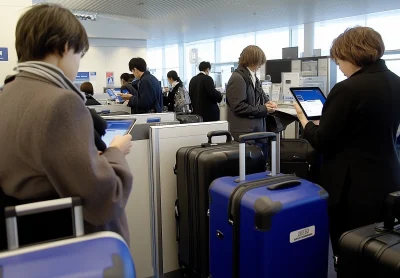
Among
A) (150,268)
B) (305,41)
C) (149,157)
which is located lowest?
(150,268)

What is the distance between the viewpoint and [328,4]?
25.3 ft

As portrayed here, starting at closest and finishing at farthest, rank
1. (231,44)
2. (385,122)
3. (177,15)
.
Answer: (385,122) → (177,15) → (231,44)

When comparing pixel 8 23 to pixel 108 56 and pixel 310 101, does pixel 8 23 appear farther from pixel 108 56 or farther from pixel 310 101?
pixel 108 56

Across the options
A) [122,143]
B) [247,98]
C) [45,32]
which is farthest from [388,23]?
[45,32]

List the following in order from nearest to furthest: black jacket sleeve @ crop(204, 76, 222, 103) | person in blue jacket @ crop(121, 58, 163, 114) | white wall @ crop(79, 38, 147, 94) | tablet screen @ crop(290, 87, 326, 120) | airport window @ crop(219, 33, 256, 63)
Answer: tablet screen @ crop(290, 87, 326, 120) → person in blue jacket @ crop(121, 58, 163, 114) → black jacket sleeve @ crop(204, 76, 222, 103) → white wall @ crop(79, 38, 147, 94) → airport window @ crop(219, 33, 256, 63)

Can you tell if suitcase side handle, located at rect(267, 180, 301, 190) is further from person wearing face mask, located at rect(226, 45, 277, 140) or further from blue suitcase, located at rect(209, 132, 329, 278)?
person wearing face mask, located at rect(226, 45, 277, 140)

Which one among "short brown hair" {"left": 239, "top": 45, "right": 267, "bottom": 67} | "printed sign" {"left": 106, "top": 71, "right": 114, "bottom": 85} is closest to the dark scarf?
"short brown hair" {"left": 239, "top": 45, "right": 267, "bottom": 67}

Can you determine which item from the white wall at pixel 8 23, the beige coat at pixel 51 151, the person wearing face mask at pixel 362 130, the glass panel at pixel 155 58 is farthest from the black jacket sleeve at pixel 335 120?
the glass panel at pixel 155 58

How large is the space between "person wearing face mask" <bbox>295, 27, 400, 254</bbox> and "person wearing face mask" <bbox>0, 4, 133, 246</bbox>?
0.96m

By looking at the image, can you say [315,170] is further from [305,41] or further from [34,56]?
[305,41]

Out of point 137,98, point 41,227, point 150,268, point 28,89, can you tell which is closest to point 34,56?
point 28,89

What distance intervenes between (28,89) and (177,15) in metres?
8.60

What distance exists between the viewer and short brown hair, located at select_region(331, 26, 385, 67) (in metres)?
1.59

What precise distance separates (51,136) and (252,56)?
→ 2127 mm
